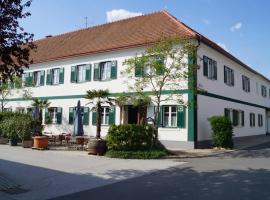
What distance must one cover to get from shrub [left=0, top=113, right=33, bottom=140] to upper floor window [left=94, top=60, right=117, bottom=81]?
563cm

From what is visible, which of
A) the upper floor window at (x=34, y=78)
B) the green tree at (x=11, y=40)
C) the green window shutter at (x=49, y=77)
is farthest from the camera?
the upper floor window at (x=34, y=78)

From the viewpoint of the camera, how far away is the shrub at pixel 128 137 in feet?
54.1

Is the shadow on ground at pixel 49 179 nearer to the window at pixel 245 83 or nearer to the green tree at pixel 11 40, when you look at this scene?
the green tree at pixel 11 40

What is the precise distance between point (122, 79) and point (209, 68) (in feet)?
18.8

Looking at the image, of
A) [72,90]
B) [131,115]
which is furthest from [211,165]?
[72,90]

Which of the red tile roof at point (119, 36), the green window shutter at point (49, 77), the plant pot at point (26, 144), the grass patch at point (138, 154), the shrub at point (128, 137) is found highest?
the red tile roof at point (119, 36)

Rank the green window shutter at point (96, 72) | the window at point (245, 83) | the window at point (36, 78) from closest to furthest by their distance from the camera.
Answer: the green window shutter at point (96, 72)
the window at point (36, 78)
the window at point (245, 83)

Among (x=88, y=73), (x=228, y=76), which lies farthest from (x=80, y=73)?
(x=228, y=76)

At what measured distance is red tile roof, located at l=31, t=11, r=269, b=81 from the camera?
22344 millimetres

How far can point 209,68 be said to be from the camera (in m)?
22.7

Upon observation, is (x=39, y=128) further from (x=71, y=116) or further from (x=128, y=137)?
(x=128, y=137)

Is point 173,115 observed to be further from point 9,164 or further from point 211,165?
point 9,164

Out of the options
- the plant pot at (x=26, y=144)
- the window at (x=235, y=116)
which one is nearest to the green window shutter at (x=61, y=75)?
the plant pot at (x=26, y=144)

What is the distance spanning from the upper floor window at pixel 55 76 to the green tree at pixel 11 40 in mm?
19248
